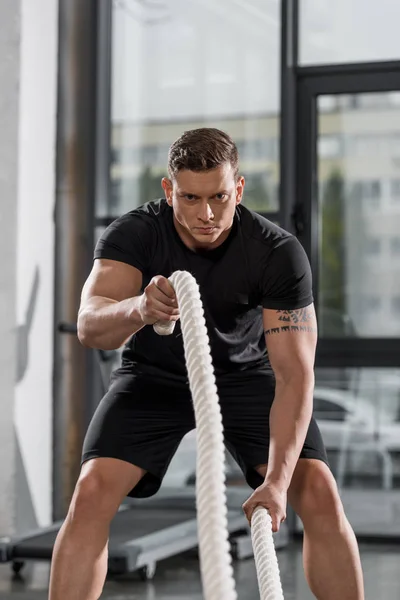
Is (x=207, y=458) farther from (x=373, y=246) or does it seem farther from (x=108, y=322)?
(x=373, y=246)

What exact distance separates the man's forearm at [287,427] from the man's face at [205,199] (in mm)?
396

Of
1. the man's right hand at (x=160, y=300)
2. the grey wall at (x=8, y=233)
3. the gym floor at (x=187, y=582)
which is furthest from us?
the grey wall at (x=8, y=233)

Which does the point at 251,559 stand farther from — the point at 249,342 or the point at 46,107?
the point at 46,107

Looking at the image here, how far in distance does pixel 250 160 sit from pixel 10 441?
177 cm

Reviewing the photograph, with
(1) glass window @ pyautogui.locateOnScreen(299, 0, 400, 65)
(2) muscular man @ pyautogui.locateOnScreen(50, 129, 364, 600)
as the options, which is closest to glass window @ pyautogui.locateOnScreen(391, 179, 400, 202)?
(1) glass window @ pyautogui.locateOnScreen(299, 0, 400, 65)

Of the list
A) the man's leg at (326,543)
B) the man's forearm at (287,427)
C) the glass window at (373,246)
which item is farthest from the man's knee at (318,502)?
the glass window at (373,246)

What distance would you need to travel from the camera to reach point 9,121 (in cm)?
464

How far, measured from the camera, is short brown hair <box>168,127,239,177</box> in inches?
85.4

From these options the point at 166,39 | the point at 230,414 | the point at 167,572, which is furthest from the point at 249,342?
the point at 166,39

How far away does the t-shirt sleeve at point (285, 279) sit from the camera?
2.43 m

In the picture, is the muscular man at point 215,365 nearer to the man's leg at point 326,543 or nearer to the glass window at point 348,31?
the man's leg at point 326,543

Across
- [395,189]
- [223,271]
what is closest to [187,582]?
[223,271]

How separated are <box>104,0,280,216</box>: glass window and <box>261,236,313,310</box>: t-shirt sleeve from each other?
2.57m

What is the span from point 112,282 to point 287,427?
1.72 ft
